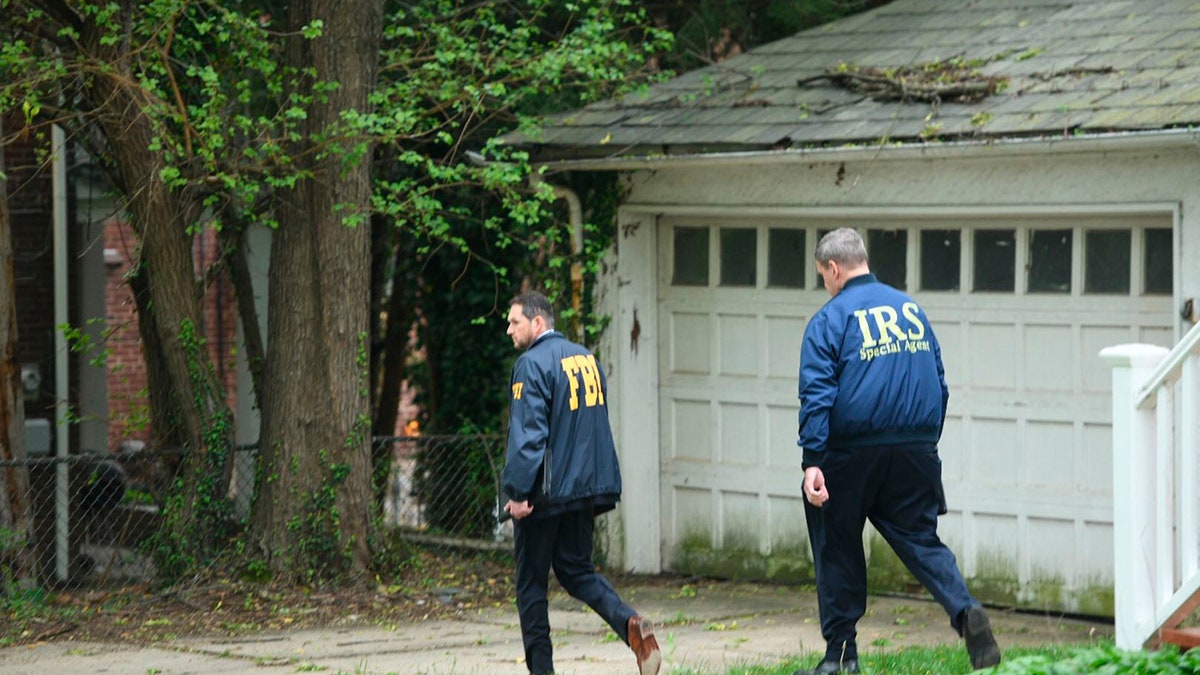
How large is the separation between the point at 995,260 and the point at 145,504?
5648mm

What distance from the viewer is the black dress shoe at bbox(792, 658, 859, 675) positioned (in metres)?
6.70

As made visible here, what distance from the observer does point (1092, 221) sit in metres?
9.04

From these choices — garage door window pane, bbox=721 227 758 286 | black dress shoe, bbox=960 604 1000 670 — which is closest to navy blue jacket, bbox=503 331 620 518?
black dress shoe, bbox=960 604 1000 670

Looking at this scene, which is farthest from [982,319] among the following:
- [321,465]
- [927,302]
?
[321,465]

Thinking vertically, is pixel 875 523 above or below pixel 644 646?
above

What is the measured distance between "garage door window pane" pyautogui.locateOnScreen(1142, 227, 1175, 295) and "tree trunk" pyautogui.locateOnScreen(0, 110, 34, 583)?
649cm

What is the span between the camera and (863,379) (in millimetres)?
6527

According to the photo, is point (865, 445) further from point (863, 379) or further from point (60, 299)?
point (60, 299)

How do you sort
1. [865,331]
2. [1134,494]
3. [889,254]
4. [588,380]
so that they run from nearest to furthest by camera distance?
[865,331] → [1134,494] → [588,380] → [889,254]

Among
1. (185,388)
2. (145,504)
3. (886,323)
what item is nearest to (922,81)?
(886,323)

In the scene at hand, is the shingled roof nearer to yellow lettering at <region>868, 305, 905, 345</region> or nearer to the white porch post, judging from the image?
the white porch post

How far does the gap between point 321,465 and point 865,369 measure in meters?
3.99

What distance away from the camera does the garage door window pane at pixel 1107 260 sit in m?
8.95

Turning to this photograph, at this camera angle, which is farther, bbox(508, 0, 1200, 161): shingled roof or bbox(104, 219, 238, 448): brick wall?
bbox(104, 219, 238, 448): brick wall
